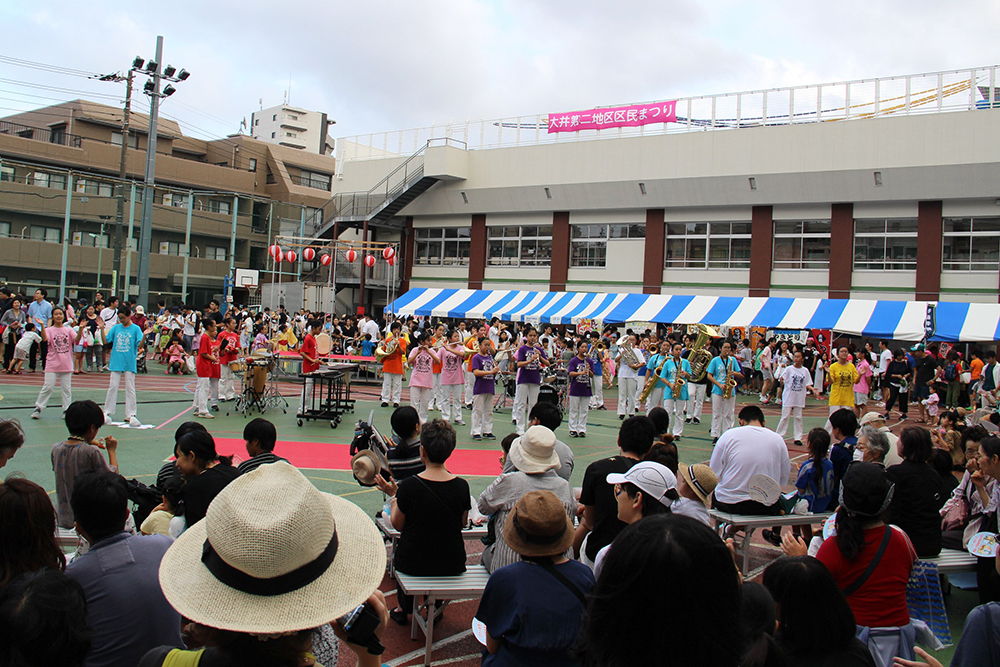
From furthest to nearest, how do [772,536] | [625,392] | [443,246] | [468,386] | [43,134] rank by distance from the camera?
[43,134] < [443,246] < [468,386] < [625,392] < [772,536]

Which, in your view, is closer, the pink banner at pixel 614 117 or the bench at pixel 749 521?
the bench at pixel 749 521

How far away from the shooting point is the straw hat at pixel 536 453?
4828 millimetres

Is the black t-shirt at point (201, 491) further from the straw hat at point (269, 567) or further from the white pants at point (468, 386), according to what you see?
the white pants at point (468, 386)

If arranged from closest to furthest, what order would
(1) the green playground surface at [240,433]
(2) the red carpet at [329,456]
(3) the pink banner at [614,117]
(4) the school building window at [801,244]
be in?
(1) the green playground surface at [240,433] → (2) the red carpet at [329,456] → (4) the school building window at [801,244] → (3) the pink banner at [614,117]

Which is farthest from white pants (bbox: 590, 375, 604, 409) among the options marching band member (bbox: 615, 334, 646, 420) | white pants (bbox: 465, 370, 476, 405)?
white pants (bbox: 465, 370, 476, 405)

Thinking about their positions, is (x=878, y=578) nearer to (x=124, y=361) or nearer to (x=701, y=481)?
(x=701, y=481)

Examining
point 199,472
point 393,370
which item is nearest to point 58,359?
point 393,370

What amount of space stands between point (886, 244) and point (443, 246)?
22.2 meters

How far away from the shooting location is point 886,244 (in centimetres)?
2900

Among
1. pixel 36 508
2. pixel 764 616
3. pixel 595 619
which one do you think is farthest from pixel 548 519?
pixel 36 508

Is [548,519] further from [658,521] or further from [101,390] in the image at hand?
[101,390]

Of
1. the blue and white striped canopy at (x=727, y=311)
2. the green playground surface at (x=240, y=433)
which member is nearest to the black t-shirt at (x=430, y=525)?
the green playground surface at (x=240, y=433)

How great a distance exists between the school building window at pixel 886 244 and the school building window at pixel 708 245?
454 centimetres

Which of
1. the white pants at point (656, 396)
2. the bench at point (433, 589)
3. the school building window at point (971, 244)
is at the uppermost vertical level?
the school building window at point (971, 244)
